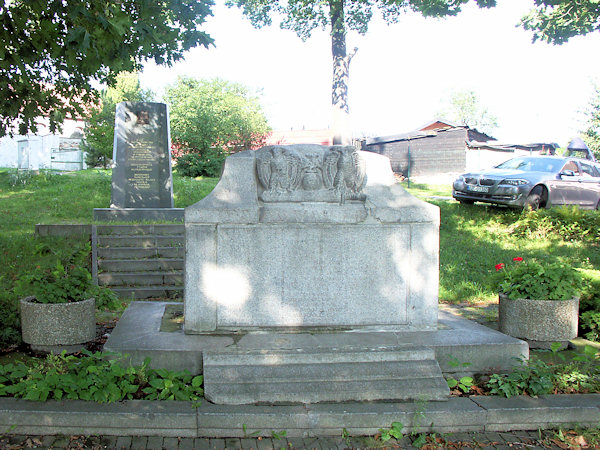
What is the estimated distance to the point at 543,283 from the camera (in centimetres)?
505


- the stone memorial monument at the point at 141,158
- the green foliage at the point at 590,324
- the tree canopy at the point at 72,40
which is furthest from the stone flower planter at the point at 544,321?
the stone memorial monument at the point at 141,158

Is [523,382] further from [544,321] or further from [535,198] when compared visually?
[535,198]

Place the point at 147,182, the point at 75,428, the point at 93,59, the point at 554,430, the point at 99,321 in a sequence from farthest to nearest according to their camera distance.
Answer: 1. the point at 147,182
2. the point at 99,321
3. the point at 93,59
4. the point at 554,430
5. the point at 75,428

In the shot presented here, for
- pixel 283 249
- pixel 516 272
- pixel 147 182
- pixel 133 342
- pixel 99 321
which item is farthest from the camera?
pixel 147 182

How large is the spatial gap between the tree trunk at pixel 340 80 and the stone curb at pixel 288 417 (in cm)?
1624

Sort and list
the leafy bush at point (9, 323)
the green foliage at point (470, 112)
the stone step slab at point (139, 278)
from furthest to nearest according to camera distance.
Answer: the green foliage at point (470, 112) < the stone step slab at point (139, 278) < the leafy bush at point (9, 323)

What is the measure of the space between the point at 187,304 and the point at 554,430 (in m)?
2.89

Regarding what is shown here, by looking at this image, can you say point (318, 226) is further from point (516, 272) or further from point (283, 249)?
point (516, 272)

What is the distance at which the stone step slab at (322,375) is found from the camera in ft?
12.0

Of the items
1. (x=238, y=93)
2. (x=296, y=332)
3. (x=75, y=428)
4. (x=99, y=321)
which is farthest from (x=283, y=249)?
(x=238, y=93)

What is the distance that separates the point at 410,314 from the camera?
4516 millimetres

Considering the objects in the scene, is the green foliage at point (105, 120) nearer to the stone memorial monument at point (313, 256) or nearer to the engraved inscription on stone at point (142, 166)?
the engraved inscription on stone at point (142, 166)

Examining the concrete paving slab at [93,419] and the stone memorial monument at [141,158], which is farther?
the stone memorial monument at [141,158]

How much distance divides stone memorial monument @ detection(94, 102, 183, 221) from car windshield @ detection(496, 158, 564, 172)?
29.6 feet
